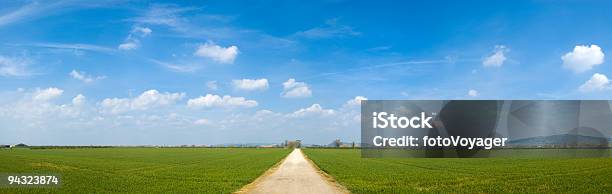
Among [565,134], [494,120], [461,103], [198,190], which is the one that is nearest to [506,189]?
[198,190]

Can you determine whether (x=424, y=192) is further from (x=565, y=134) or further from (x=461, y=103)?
(x=565, y=134)

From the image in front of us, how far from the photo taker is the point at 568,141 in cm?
11281

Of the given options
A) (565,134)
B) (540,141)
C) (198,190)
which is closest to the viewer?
(198,190)

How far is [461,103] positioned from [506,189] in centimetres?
6056

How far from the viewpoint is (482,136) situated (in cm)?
6469

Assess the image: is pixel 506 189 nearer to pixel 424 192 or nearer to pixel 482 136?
pixel 424 192

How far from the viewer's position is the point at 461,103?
281 ft

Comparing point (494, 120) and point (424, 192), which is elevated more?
point (494, 120)

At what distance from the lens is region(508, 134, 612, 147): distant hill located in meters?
103

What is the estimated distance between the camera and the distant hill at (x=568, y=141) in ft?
337

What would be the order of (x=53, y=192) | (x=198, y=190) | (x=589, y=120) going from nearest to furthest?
1. (x=53, y=192)
2. (x=198, y=190)
3. (x=589, y=120)

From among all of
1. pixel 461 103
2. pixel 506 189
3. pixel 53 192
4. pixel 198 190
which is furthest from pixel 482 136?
pixel 53 192

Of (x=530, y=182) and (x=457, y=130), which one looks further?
(x=457, y=130)

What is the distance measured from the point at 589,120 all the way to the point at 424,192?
82843mm
